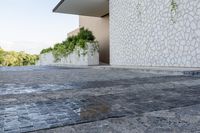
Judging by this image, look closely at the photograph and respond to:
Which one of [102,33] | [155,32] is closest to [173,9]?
[155,32]

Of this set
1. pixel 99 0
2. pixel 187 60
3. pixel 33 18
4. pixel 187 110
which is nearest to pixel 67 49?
pixel 99 0

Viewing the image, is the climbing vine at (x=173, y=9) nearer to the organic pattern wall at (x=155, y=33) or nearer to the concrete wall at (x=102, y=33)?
the organic pattern wall at (x=155, y=33)

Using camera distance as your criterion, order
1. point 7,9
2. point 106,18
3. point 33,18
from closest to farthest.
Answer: point 106,18, point 7,9, point 33,18

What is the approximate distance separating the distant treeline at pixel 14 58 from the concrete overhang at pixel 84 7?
20392 mm

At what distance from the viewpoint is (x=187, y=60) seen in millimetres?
6520

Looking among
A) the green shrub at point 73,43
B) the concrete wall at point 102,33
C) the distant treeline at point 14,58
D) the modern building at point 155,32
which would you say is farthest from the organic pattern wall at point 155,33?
the distant treeline at point 14,58

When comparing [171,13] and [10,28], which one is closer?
[171,13]

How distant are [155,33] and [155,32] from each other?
3 cm

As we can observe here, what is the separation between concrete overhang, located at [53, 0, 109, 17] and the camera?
13000 mm

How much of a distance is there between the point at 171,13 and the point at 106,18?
870 cm

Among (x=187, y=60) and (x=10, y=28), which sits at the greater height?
(x=10, y=28)

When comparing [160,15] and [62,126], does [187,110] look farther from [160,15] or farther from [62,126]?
[160,15]

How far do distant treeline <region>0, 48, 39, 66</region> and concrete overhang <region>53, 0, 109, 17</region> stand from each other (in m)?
20.4

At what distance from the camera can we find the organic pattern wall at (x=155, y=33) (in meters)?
6.40
